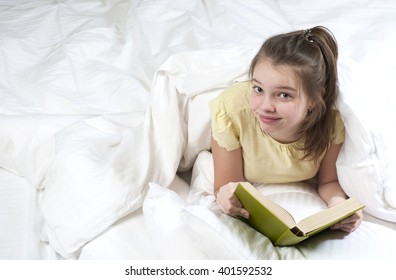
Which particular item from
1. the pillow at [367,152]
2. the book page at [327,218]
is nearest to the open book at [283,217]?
Result: the book page at [327,218]

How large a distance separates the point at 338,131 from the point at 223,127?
0.23 m

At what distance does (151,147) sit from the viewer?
3.84ft

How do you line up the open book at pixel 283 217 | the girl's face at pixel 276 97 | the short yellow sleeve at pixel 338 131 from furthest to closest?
the short yellow sleeve at pixel 338 131, the girl's face at pixel 276 97, the open book at pixel 283 217

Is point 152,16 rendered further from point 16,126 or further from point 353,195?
point 353,195

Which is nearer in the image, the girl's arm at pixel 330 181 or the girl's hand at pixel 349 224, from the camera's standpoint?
the girl's hand at pixel 349 224

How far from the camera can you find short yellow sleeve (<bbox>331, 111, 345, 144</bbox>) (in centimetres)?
110

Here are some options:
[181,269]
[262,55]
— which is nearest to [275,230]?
[181,269]

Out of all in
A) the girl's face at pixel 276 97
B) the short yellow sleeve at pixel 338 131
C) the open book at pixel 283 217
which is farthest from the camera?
the short yellow sleeve at pixel 338 131

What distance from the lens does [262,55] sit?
40.1 inches

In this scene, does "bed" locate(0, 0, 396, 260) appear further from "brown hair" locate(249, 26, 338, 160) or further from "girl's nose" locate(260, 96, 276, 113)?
"girl's nose" locate(260, 96, 276, 113)

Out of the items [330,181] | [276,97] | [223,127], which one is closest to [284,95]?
[276,97]

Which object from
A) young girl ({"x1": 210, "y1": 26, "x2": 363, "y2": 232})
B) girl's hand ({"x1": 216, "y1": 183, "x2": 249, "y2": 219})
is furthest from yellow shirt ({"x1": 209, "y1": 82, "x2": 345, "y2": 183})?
girl's hand ({"x1": 216, "y1": 183, "x2": 249, "y2": 219})

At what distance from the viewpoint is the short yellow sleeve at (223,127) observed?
108 centimetres

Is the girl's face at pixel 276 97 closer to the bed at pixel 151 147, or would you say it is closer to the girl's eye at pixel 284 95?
the girl's eye at pixel 284 95
